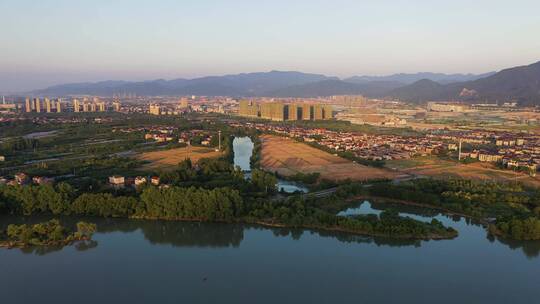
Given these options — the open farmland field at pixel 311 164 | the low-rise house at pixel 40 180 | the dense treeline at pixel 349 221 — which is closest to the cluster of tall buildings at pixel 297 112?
the open farmland field at pixel 311 164

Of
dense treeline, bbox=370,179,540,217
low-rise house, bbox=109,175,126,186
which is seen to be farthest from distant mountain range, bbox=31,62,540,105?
low-rise house, bbox=109,175,126,186

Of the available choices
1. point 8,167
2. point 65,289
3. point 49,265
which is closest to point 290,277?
point 65,289

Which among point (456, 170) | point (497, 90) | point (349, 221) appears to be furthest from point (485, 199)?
point (497, 90)

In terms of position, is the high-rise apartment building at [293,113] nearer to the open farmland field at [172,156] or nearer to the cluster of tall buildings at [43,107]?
the open farmland field at [172,156]

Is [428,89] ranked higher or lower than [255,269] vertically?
higher

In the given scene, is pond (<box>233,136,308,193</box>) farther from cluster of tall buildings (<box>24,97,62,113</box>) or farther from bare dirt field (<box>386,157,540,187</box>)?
cluster of tall buildings (<box>24,97,62,113</box>)

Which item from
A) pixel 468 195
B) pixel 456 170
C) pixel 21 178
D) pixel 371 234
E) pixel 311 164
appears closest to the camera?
pixel 371 234

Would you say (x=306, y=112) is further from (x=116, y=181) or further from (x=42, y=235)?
(x=42, y=235)
